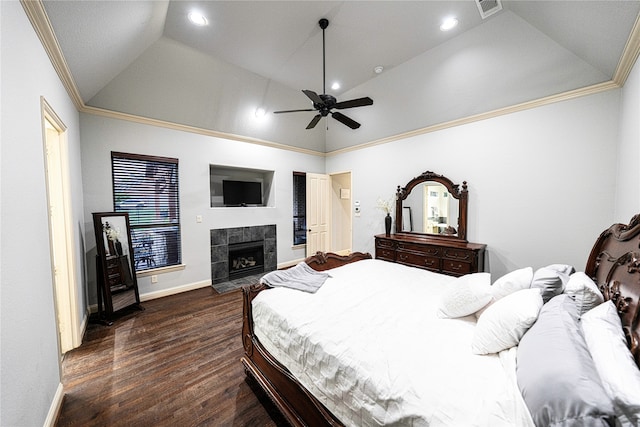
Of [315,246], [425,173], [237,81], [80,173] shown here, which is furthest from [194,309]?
[425,173]

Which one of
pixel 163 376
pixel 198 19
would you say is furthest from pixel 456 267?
pixel 198 19

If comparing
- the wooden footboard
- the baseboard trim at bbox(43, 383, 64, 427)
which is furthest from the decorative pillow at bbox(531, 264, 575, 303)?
the baseboard trim at bbox(43, 383, 64, 427)

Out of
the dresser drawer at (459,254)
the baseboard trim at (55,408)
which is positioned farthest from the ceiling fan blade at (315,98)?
the baseboard trim at (55,408)

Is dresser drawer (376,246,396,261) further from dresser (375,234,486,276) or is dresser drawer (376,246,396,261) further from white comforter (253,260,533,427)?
white comforter (253,260,533,427)

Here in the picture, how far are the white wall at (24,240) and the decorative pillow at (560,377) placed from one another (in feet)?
7.05

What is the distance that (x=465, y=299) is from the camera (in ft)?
5.28

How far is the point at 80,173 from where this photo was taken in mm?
3088

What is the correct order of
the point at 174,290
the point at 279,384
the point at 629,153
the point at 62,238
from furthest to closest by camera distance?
the point at 174,290 < the point at 62,238 < the point at 629,153 < the point at 279,384

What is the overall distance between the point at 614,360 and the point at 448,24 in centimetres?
330

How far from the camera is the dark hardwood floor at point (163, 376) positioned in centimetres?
174

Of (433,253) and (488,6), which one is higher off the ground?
(488,6)

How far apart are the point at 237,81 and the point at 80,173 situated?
2.43m

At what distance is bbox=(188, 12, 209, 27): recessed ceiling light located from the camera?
2.63 metres

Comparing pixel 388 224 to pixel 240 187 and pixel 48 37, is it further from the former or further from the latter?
pixel 48 37
